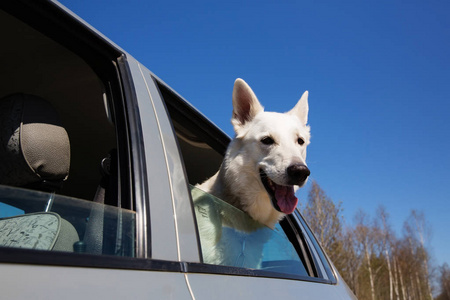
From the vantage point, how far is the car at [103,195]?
99 centimetres

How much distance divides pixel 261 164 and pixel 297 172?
39 cm

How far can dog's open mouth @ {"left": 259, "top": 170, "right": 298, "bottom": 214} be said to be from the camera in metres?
2.88

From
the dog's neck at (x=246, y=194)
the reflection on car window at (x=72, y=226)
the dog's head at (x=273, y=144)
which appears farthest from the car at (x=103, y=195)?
the dog's head at (x=273, y=144)

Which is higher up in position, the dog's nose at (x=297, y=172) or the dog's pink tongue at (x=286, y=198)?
the dog's nose at (x=297, y=172)

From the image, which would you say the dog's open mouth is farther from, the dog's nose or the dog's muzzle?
the dog's nose

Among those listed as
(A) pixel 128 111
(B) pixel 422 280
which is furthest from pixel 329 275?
(B) pixel 422 280

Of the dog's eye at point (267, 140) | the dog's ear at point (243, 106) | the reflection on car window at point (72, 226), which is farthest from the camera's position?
the dog's ear at point (243, 106)

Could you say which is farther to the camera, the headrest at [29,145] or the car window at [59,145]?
the headrest at [29,145]

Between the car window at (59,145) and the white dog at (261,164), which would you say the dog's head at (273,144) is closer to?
the white dog at (261,164)

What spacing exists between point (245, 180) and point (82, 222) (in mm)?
1982

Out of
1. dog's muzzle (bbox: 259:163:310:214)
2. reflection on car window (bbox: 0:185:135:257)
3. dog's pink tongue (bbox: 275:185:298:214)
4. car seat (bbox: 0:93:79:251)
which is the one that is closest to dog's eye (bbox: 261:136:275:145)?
dog's muzzle (bbox: 259:163:310:214)

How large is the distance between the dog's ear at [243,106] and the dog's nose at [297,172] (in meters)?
0.87

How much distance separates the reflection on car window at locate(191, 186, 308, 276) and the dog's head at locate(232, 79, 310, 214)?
0.31 m

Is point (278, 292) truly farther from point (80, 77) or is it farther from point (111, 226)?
point (80, 77)
